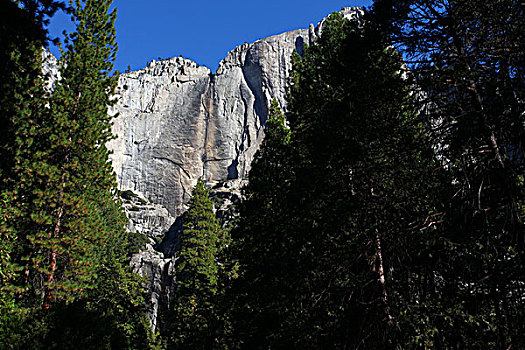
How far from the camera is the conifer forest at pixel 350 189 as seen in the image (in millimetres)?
4633

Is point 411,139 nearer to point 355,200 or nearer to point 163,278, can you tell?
point 355,200

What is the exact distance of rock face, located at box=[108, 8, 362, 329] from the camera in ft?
252

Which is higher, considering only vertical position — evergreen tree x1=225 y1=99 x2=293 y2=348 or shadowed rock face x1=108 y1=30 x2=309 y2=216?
shadowed rock face x1=108 y1=30 x2=309 y2=216

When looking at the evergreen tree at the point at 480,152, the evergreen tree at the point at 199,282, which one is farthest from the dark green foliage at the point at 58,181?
the evergreen tree at the point at 480,152

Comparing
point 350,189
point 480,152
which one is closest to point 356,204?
point 350,189

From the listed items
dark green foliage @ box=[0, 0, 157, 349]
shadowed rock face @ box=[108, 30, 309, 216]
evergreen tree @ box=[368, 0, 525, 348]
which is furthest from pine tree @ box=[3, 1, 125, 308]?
shadowed rock face @ box=[108, 30, 309, 216]

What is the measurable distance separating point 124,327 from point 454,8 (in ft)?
76.2

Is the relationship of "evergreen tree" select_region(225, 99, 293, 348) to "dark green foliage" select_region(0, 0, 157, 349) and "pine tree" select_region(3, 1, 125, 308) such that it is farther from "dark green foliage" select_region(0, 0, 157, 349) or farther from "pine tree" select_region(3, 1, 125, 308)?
"pine tree" select_region(3, 1, 125, 308)

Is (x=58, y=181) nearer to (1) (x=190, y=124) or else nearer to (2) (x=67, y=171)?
(2) (x=67, y=171)

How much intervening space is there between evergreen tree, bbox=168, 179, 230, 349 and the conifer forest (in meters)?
6.91

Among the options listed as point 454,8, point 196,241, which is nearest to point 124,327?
point 196,241

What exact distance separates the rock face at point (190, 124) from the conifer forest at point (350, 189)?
5445cm

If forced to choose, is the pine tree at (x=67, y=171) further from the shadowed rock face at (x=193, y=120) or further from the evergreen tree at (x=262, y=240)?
the shadowed rock face at (x=193, y=120)

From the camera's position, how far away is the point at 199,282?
88.3ft
